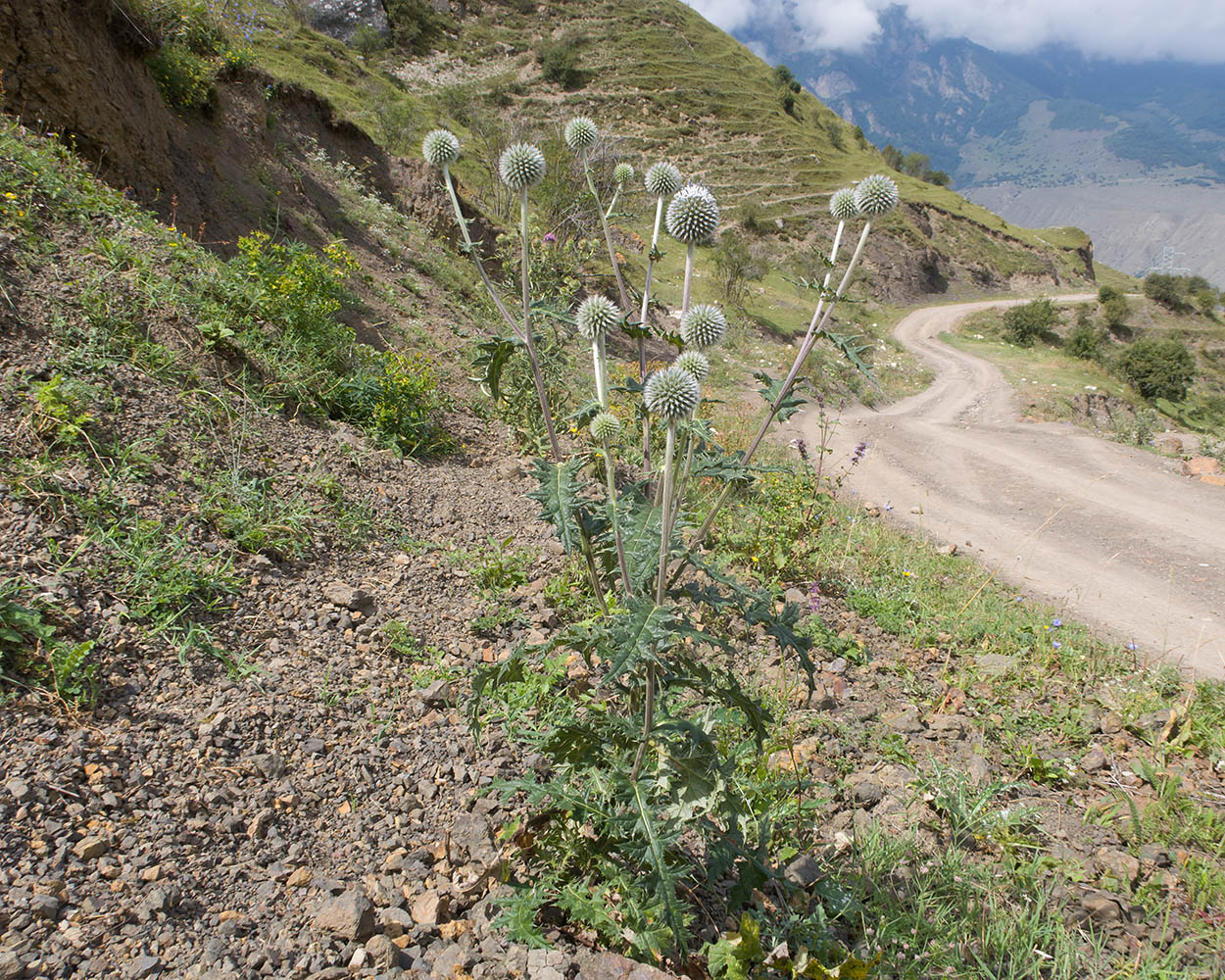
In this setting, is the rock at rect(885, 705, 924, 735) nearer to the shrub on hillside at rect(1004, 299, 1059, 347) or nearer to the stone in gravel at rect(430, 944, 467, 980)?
the stone in gravel at rect(430, 944, 467, 980)

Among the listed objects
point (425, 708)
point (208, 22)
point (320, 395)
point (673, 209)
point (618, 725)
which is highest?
point (208, 22)

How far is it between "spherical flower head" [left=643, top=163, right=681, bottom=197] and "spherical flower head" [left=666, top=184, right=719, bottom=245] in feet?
0.48

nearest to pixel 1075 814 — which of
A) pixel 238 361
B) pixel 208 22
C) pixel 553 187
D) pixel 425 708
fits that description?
pixel 425 708

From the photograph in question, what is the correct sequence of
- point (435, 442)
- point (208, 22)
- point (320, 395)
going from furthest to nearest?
1. point (208, 22)
2. point (435, 442)
3. point (320, 395)

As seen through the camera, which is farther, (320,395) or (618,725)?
(320,395)

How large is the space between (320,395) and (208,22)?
7.20 metres

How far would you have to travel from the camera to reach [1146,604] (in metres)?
5.88

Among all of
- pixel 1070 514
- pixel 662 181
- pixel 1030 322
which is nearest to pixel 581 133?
pixel 662 181

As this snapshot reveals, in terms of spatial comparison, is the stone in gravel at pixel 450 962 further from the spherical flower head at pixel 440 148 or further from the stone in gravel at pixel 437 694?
the spherical flower head at pixel 440 148

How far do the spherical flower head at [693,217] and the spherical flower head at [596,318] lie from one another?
42 centimetres

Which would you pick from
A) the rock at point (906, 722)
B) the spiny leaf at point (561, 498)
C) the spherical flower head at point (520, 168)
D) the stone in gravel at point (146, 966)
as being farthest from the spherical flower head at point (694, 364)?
the rock at point (906, 722)

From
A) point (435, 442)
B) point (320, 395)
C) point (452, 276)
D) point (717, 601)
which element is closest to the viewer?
point (717, 601)

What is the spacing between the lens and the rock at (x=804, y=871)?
2.63m

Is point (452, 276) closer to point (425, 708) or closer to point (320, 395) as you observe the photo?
point (320, 395)
